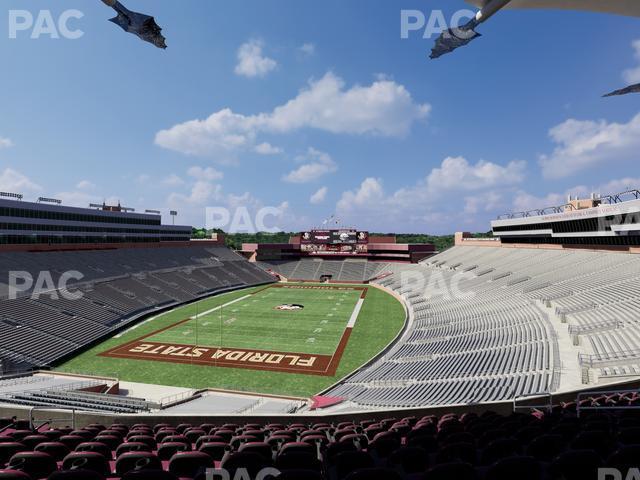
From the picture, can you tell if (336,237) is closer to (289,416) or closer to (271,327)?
(271,327)

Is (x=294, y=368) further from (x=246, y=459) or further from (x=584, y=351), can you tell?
(x=246, y=459)

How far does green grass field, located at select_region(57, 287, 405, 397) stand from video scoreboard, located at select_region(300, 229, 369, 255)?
20.1 metres

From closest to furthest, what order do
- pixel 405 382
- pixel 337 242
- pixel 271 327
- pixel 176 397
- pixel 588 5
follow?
pixel 588 5 < pixel 176 397 < pixel 405 382 < pixel 271 327 < pixel 337 242

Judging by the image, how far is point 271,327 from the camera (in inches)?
1470

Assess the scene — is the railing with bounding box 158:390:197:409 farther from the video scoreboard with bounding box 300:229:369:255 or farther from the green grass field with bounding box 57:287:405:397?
the video scoreboard with bounding box 300:229:369:255

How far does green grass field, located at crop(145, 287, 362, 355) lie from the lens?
104 feet

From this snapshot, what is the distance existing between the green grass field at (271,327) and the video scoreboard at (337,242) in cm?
2305

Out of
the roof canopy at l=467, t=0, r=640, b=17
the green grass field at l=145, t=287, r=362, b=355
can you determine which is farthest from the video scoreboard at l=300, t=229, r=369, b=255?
the roof canopy at l=467, t=0, r=640, b=17

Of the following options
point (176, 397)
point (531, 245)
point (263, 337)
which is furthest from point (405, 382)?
point (531, 245)

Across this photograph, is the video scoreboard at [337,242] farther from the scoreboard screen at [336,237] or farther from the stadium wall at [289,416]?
the stadium wall at [289,416]

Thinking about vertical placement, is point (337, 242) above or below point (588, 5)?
below

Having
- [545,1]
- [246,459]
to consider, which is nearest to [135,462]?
[246,459]

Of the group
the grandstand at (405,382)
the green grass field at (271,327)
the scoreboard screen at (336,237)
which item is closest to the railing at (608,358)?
the grandstand at (405,382)

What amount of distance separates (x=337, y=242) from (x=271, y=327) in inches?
1619
